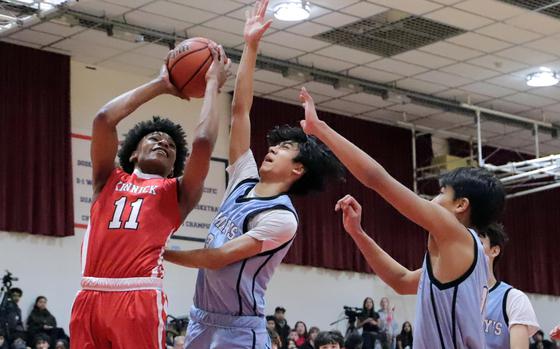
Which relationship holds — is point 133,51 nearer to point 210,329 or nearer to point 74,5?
point 74,5

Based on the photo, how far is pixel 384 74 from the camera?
56.8ft

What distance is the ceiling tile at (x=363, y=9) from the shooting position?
14086 mm

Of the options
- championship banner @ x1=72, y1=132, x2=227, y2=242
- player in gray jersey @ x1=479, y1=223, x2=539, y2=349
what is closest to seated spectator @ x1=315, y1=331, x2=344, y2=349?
player in gray jersey @ x1=479, y1=223, x2=539, y2=349

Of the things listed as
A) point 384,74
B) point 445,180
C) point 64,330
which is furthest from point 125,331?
point 384,74

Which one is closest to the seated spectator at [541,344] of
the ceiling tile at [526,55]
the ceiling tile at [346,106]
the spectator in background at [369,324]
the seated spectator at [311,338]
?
the spectator in background at [369,324]

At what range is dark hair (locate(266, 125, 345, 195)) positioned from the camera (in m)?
5.59

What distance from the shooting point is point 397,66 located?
16844 mm

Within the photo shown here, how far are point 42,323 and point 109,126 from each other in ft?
33.9

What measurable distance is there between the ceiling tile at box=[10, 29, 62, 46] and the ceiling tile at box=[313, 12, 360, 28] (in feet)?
13.5

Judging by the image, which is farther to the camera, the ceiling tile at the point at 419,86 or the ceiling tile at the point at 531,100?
the ceiling tile at the point at 531,100

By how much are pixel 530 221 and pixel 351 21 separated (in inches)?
384

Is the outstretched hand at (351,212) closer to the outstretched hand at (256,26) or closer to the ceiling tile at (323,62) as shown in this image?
the outstretched hand at (256,26)

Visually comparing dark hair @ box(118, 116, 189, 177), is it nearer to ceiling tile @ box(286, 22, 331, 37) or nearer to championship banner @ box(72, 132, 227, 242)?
ceiling tile @ box(286, 22, 331, 37)

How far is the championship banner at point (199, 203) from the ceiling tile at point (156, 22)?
2462 mm
